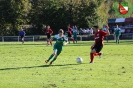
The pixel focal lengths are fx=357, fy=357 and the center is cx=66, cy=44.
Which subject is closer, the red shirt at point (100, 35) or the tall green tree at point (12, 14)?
the red shirt at point (100, 35)

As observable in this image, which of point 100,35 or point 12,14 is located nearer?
point 100,35

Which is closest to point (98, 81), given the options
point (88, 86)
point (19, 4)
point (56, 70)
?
point (88, 86)

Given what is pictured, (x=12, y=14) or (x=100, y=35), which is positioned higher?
(x=12, y=14)

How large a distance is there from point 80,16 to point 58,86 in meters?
58.3

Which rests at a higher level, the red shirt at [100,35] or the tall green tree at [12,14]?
the tall green tree at [12,14]

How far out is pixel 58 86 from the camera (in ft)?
39.2

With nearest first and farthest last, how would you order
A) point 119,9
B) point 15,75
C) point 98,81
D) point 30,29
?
point 98,81 < point 15,75 < point 30,29 < point 119,9

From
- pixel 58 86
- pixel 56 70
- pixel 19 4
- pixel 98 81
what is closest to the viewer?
pixel 58 86

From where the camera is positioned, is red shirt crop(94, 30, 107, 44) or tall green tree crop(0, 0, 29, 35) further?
tall green tree crop(0, 0, 29, 35)

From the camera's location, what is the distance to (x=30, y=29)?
244 ft

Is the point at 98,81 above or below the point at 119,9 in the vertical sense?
below

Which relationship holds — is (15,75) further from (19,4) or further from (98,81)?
(19,4)

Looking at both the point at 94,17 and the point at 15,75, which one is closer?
the point at 15,75

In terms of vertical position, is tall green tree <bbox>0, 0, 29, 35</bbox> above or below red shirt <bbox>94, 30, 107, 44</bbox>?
above
